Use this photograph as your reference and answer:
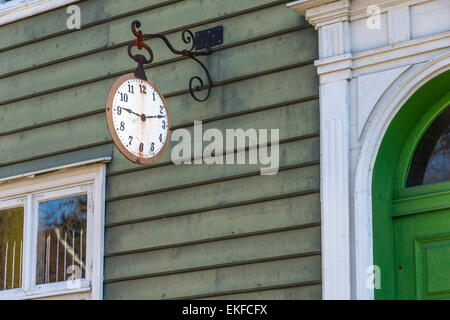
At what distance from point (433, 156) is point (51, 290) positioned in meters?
3.33

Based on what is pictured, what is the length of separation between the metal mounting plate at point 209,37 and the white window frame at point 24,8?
1.52 metres

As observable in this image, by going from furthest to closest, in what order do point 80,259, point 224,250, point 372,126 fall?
point 80,259 → point 224,250 → point 372,126

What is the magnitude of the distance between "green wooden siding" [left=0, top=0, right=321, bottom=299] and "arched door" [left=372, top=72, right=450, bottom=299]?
0.48 m

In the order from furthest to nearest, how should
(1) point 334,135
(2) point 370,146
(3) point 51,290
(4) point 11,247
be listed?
(4) point 11,247 < (3) point 51,290 < (1) point 334,135 < (2) point 370,146

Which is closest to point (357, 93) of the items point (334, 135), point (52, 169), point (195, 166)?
point (334, 135)

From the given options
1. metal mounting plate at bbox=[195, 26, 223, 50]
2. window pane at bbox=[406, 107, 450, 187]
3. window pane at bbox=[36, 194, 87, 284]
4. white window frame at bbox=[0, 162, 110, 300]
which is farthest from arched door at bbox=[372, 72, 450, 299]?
window pane at bbox=[36, 194, 87, 284]

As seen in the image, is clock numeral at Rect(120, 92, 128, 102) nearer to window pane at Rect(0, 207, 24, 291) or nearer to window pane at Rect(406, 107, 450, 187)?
window pane at Rect(406, 107, 450, 187)

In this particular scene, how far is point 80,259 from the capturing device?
847cm

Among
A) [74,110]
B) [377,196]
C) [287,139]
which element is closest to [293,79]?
[287,139]

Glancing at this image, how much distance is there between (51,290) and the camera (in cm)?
848

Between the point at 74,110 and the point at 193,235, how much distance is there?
1717 mm

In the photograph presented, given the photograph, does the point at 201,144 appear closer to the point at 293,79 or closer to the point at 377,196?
the point at 293,79

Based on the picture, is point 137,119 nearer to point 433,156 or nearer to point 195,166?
point 195,166

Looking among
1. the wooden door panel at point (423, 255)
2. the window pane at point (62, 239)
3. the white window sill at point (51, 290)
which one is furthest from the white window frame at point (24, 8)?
the wooden door panel at point (423, 255)
